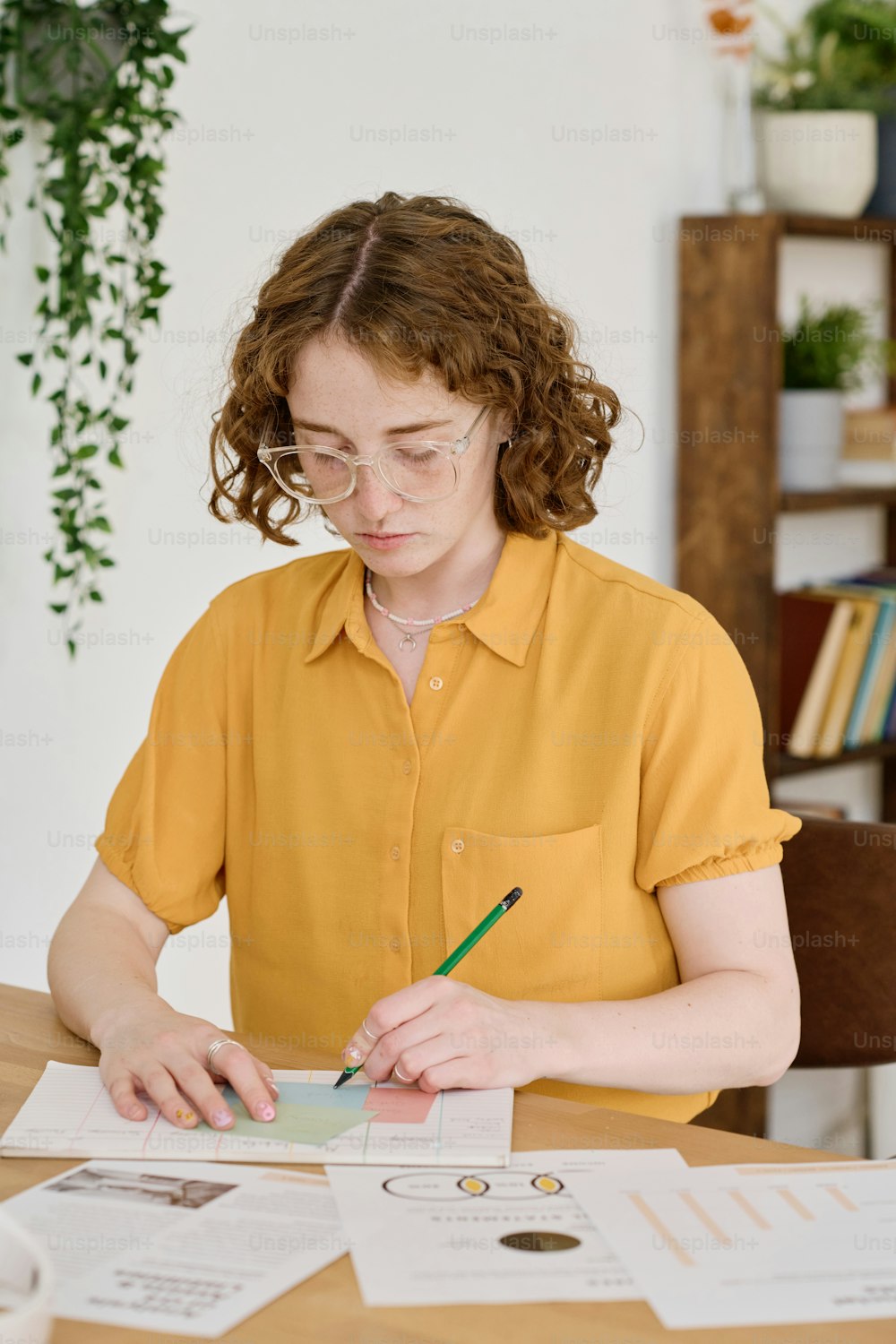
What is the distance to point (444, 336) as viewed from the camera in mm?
1376

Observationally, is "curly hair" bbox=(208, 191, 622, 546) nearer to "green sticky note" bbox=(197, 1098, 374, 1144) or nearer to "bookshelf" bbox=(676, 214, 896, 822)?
"green sticky note" bbox=(197, 1098, 374, 1144)

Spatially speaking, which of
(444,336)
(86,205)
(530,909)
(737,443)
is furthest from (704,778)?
(737,443)

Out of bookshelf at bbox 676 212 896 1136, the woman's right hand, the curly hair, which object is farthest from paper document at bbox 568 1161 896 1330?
bookshelf at bbox 676 212 896 1136

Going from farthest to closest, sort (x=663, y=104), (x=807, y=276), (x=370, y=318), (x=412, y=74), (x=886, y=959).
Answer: (x=807, y=276) < (x=663, y=104) < (x=412, y=74) < (x=886, y=959) < (x=370, y=318)

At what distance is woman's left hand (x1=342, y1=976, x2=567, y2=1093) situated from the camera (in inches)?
44.9

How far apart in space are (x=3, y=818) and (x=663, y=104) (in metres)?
1.87

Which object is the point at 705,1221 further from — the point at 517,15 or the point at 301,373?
the point at 517,15

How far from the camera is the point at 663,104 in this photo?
3027 millimetres

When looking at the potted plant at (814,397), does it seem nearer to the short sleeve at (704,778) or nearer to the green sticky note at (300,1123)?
the short sleeve at (704,778)

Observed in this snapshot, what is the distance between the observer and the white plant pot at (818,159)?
3033 millimetres

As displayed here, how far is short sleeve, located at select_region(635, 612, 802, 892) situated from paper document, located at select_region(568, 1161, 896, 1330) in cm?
37

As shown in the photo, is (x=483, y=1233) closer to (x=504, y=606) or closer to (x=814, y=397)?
(x=504, y=606)

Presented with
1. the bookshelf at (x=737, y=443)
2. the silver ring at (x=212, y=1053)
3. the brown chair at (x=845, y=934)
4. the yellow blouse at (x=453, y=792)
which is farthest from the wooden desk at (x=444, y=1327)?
the bookshelf at (x=737, y=443)

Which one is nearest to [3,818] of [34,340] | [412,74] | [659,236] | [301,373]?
[34,340]
